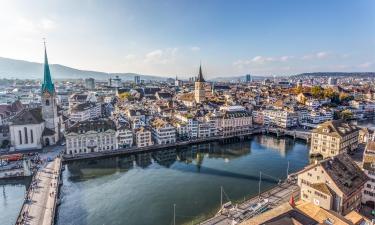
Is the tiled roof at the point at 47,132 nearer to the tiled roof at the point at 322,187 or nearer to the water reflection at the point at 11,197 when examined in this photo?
the water reflection at the point at 11,197

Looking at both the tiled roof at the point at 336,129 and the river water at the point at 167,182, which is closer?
the river water at the point at 167,182

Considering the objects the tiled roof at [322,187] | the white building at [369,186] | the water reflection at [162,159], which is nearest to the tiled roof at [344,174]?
the tiled roof at [322,187]

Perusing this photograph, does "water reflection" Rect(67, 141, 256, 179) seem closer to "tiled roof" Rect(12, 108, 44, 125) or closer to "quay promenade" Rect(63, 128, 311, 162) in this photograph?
"quay promenade" Rect(63, 128, 311, 162)

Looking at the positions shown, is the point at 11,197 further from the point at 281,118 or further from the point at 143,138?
the point at 281,118

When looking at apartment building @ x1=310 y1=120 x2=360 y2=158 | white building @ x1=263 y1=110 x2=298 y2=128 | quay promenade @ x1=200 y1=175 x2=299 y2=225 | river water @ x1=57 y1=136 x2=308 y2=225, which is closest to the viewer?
quay promenade @ x1=200 y1=175 x2=299 y2=225

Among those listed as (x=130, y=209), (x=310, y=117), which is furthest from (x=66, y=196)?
(x=310, y=117)

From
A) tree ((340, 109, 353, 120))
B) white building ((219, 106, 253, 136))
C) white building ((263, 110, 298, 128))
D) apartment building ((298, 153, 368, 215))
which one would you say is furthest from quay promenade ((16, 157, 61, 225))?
tree ((340, 109, 353, 120))
